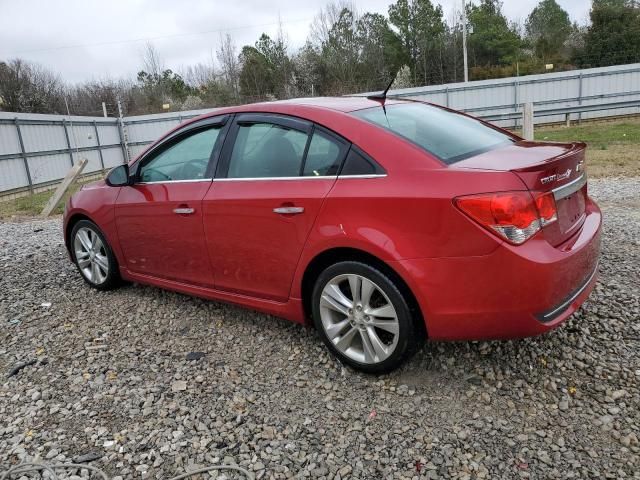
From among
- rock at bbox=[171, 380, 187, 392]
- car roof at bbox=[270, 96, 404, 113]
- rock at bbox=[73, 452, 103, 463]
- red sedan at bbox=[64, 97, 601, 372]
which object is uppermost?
car roof at bbox=[270, 96, 404, 113]

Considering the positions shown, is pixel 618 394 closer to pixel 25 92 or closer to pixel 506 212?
pixel 506 212

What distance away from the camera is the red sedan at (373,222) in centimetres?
244

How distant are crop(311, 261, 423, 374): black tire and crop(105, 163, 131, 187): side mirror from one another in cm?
204

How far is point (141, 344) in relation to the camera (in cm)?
364

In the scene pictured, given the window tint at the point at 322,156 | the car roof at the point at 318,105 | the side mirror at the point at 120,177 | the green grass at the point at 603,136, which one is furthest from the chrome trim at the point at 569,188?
the green grass at the point at 603,136

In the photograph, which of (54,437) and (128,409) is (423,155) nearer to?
(128,409)

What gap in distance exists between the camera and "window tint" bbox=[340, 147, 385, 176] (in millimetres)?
2746

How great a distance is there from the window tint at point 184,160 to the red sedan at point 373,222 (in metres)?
0.01

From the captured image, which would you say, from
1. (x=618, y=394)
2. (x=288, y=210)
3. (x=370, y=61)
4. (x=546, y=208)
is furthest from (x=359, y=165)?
(x=370, y=61)

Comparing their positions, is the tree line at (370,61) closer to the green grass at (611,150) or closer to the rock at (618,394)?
the green grass at (611,150)

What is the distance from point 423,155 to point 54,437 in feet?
7.84

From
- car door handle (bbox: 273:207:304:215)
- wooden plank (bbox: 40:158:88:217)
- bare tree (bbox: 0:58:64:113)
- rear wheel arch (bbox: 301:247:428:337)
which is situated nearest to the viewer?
rear wheel arch (bbox: 301:247:428:337)

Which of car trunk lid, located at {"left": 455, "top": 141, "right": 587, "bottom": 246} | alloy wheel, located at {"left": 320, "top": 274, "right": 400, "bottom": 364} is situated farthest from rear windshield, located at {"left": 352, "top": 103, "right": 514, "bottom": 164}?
alloy wheel, located at {"left": 320, "top": 274, "right": 400, "bottom": 364}

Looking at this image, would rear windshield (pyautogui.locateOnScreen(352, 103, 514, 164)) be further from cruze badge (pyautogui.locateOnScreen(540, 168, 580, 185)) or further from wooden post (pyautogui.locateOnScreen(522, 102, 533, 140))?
wooden post (pyautogui.locateOnScreen(522, 102, 533, 140))
